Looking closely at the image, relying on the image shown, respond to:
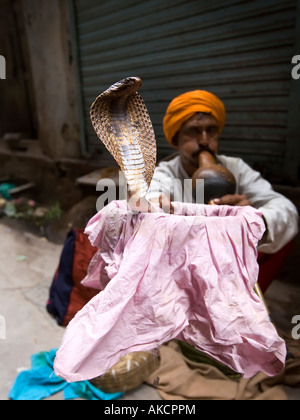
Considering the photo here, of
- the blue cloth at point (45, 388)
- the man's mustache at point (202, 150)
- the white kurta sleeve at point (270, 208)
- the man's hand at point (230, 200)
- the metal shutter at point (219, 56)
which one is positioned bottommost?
the blue cloth at point (45, 388)

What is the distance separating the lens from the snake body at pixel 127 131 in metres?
0.80

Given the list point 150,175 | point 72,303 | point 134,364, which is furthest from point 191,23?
point 134,364

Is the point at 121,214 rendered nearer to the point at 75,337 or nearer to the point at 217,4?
the point at 75,337

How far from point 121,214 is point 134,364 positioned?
121cm

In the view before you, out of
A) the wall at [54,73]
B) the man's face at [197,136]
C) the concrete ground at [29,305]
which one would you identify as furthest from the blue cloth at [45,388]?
the wall at [54,73]

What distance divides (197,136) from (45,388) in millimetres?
1726

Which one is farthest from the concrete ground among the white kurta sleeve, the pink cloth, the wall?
the wall

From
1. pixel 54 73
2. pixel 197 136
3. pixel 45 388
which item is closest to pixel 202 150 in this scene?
pixel 197 136

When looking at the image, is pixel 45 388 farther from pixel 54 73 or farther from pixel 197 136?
pixel 54 73

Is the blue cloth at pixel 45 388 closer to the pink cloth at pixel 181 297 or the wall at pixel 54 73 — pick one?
the pink cloth at pixel 181 297

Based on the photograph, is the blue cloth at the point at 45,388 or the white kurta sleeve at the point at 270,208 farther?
the blue cloth at the point at 45,388

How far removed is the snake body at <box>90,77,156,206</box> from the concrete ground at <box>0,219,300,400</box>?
1.45 metres

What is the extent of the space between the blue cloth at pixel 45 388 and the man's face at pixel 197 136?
4.58 feet

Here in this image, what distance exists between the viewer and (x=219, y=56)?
104 inches
